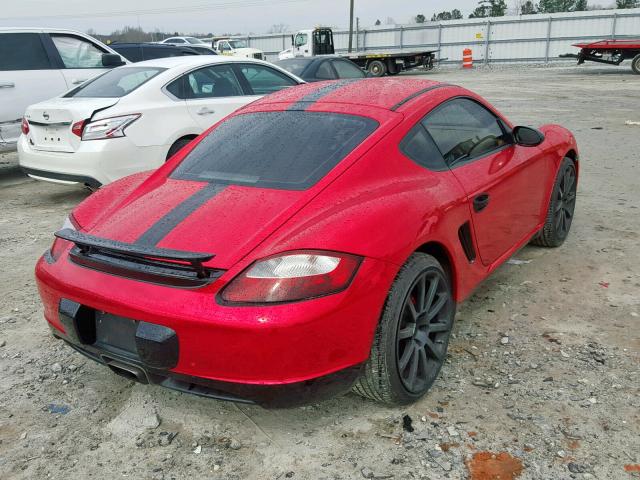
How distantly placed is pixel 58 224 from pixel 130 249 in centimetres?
383

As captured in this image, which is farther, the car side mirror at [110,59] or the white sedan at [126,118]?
the car side mirror at [110,59]

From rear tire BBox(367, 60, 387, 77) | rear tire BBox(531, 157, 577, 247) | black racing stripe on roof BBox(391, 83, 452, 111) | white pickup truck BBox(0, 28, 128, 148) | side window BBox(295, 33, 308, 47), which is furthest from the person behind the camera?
side window BBox(295, 33, 308, 47)

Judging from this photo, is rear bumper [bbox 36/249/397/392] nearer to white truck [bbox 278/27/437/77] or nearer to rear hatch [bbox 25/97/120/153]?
rear hatch [bbox 25/97/120/153]

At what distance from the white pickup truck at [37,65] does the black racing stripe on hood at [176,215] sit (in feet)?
17.9

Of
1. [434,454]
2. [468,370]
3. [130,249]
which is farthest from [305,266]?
[468,370]

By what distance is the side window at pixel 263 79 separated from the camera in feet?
22.9

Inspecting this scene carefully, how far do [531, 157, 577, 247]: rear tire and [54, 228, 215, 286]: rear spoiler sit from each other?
2965mm

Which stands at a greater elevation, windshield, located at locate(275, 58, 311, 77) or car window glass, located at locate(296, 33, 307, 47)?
car window glass, located at locate(296, 33, 307, 47)

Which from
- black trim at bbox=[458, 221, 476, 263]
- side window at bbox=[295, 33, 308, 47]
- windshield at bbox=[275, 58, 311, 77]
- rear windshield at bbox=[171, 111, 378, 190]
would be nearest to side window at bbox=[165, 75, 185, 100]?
rear windshield at bbox=[171, 111, 378, 190]

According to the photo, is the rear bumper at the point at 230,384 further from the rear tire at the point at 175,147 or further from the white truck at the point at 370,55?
the white truck at the point at 370,55

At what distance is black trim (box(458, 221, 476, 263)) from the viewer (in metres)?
3.00

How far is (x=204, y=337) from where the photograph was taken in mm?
2182

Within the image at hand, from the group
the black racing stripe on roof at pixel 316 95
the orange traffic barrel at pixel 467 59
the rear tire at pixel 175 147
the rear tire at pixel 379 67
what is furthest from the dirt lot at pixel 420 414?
the orange traffic barrel at pixel 467 59

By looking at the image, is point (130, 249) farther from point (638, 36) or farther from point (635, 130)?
point (638, 36)
